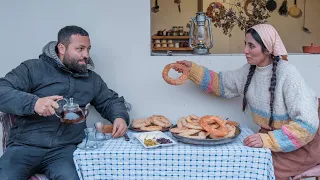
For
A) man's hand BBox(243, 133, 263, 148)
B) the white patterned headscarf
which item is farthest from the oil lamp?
man's hand BBox(243, 133, 263, 148)

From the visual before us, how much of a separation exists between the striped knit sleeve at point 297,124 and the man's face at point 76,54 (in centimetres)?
106

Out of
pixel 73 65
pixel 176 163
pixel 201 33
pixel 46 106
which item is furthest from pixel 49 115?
pixel 201 33

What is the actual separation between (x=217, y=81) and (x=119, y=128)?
0.71 metres

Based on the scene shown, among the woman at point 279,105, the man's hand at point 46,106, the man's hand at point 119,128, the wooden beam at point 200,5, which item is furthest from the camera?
the wooden beam at point 200,5

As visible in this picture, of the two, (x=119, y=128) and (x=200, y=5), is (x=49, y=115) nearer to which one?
(x=119, y=128)

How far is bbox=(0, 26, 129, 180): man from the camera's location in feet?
5.56

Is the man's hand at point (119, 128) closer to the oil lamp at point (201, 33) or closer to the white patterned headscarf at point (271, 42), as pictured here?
the oil lamp at point (201, 33)

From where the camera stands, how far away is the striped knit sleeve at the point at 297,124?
1654 millimetres

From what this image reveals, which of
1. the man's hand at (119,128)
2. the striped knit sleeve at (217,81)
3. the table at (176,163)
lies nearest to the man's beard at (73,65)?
the man's hand at (119,128)

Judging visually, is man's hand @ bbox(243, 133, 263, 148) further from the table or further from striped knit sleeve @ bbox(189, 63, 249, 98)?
striped knit sleeve @ bbox(189, 63, 249, 98)

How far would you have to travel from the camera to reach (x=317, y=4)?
17.6ft

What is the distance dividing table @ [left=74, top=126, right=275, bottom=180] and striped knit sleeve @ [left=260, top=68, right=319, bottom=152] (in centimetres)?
10

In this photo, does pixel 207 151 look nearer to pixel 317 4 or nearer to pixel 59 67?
pixel 59 67

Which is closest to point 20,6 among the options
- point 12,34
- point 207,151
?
point 12,34
